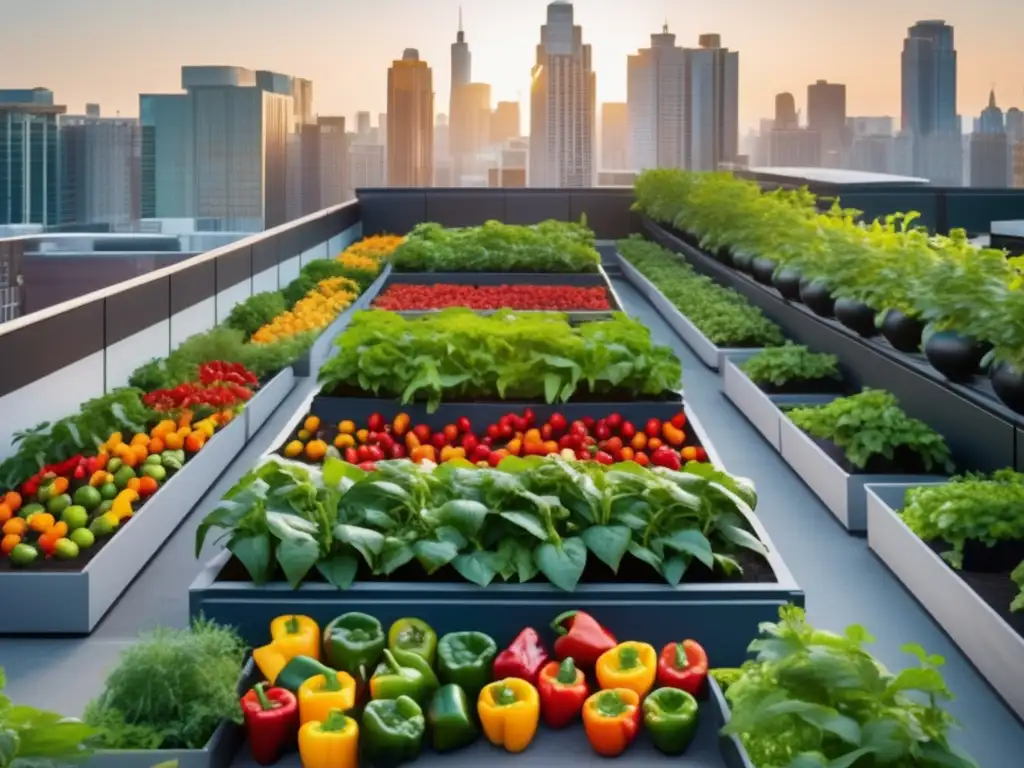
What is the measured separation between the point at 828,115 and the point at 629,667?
49.7 m

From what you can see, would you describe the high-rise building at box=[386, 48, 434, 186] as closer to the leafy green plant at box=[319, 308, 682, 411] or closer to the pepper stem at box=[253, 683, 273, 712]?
the leafy green plant at box=[319, 308, 682, 411]

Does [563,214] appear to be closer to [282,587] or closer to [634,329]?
[634,329]

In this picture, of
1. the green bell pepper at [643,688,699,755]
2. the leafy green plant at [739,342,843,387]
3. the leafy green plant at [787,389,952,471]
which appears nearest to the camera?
the green bell pepper at [643,688,699,755]

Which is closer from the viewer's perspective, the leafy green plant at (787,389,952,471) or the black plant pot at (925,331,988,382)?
the black plant pot at (925,331,988,382)

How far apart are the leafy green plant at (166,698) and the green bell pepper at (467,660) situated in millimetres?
553

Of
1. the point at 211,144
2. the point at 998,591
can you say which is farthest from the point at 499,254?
the point at 211,144

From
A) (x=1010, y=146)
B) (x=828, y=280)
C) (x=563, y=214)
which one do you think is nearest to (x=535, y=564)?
(x=828, y=280)

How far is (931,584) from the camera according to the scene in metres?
Answer: 4.49

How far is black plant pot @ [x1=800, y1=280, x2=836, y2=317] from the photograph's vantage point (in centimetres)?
782

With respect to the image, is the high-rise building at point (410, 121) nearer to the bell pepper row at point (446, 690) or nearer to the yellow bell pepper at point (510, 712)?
the bell pepper row at point (446, 690)

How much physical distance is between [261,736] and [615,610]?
110cm

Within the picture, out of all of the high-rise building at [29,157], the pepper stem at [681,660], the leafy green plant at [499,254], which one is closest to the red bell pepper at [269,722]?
the pepper stem at [681,660]

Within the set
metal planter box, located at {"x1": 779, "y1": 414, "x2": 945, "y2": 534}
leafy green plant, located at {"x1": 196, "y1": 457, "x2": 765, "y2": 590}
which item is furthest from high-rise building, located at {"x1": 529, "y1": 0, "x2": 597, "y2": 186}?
leafy green plant, located at {"x1": 196, "y1": 457, "x2": 765, "y2": 590}

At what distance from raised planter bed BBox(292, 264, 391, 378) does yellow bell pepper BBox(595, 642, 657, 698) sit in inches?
187
